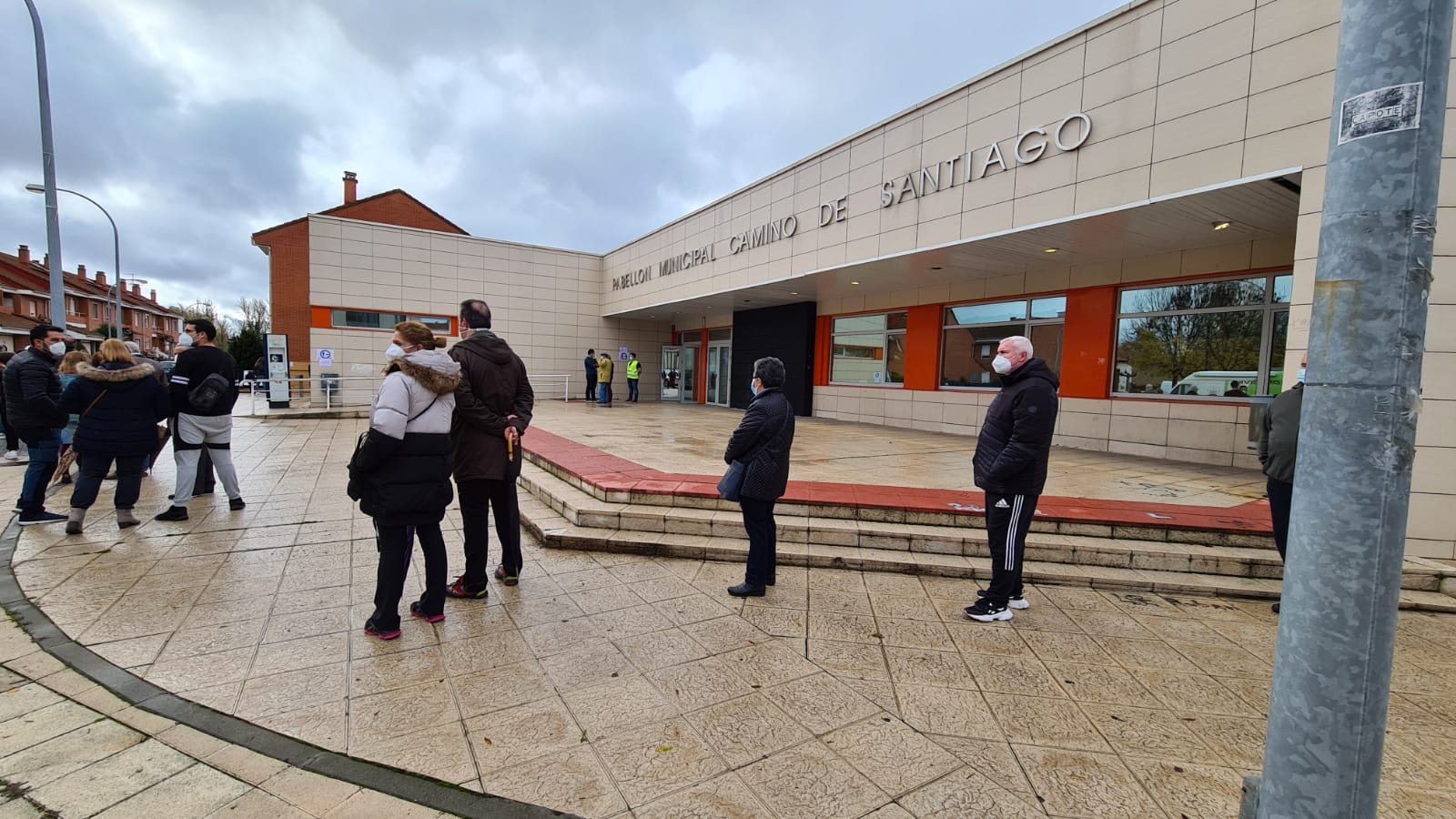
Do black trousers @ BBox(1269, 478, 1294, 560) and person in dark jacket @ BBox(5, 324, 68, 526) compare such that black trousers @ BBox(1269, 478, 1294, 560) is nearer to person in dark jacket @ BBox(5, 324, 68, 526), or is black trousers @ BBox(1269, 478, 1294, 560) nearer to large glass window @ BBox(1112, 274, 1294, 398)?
large glass window @ BBox(1112, 274, 1294, 398)

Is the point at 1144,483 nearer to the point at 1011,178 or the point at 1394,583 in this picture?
the point at 1011,178

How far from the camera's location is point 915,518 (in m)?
4.98

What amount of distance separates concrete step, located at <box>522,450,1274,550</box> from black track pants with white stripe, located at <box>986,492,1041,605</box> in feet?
3.95

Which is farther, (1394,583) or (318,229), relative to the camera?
(318,229)

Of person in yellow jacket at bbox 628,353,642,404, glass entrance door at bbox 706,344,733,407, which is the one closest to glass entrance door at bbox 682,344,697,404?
glass entrance door at bbox 706,344,733,407

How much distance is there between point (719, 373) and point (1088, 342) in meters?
11.1

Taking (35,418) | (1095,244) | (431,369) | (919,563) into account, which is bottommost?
(919,563)

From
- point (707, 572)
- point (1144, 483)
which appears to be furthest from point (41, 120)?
point (1144, 483)

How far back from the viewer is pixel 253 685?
273cm

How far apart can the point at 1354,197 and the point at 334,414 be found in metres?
17.1

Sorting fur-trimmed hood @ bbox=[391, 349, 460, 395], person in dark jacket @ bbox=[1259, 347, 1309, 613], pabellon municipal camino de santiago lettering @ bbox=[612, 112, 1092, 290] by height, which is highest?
pabellon municipal camino de santiago lettering @ bbox=[612, 112, 1092, 290]

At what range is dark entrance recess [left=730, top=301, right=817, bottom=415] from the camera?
14828 millimetres

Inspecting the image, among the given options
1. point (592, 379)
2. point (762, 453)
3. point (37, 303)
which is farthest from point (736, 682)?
point (37, 303)

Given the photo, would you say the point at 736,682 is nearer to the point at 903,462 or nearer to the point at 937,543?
the point at 937,543
